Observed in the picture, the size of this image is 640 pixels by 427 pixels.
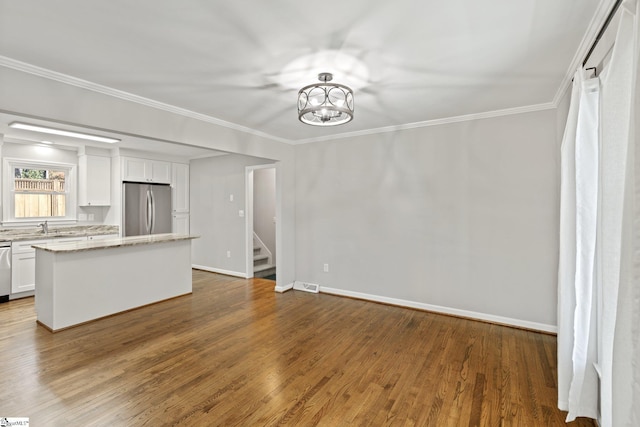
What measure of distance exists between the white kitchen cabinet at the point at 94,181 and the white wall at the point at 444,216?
3673 millimetres

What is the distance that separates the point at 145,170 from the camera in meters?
5.88

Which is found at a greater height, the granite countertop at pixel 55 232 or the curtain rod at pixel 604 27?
the curtain rod at pixel 604 27

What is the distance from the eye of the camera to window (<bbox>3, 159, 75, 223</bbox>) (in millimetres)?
4797

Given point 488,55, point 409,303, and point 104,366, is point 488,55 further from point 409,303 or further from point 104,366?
point 104,366

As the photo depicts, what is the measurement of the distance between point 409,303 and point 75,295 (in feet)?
13.3

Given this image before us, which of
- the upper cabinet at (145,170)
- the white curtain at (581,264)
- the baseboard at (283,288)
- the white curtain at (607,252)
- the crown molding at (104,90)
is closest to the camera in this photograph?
the white curtain at (607,252)

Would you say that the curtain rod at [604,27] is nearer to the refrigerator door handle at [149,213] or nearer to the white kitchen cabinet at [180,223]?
the refrigerator door handle at [149,213]

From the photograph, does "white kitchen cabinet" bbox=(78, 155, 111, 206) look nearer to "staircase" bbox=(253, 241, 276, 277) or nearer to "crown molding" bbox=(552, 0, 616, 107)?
"staircase" bbox=(253, 241, 276, 277)

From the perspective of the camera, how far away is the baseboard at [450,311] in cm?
334

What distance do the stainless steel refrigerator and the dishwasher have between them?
5.07ft

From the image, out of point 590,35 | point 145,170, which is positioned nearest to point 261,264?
point 145,170

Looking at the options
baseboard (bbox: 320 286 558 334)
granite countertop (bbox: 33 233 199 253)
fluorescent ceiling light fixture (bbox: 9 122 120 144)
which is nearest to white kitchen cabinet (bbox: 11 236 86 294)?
granite countertop (bbox: 33 233 199 253)

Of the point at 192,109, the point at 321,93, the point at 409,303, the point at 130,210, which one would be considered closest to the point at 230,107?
the point at 192,109

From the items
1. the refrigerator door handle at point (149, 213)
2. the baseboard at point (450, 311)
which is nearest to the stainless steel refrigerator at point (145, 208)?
the refrigerator door handle at point (149, 213)
